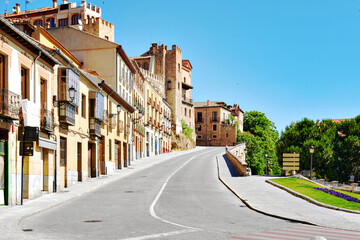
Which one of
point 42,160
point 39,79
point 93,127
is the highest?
point 39,79

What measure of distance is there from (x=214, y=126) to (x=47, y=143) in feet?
340

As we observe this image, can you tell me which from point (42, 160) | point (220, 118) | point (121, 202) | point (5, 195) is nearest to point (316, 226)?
point (121, 202)

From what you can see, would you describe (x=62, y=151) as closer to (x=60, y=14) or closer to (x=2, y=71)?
(x=2, y=71)

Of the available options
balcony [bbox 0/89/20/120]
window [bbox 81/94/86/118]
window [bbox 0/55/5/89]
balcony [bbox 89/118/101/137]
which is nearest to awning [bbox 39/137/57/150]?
balcony [bbox 0/89/20/120]

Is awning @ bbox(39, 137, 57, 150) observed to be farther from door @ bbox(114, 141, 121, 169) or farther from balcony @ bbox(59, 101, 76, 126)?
door @ bbox(114, 141, 121, 169)

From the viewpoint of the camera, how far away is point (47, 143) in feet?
75.7

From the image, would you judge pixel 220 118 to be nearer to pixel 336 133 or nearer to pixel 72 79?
pixel 336 133

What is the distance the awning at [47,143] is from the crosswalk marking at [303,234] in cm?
1378

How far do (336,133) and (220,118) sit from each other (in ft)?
202

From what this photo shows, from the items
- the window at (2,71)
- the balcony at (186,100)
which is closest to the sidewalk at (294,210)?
the window at (2,71)

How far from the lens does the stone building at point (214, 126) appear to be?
403 feet

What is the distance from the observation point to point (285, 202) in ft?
67.5

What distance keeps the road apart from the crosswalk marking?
76 millimetres

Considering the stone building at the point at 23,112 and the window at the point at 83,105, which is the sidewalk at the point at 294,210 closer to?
the stone building at the point at 23,112
